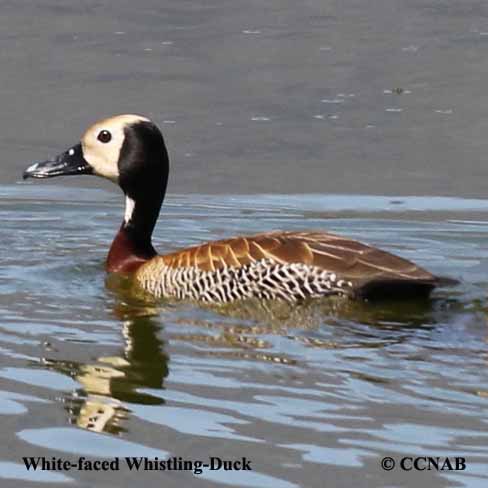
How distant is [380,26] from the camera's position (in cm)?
2000

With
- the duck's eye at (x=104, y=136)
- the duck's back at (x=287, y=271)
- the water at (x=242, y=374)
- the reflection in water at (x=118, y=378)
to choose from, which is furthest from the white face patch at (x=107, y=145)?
the reflection in water at (x=118, y=378)

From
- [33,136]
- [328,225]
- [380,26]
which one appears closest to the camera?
[328,225]

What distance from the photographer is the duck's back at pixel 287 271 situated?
12.0m

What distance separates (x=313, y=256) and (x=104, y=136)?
7.27 ft

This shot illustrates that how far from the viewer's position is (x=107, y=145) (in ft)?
44.6

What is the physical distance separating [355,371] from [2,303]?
2.84 metres

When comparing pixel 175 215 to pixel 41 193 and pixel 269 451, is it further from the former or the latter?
pixel 269 451

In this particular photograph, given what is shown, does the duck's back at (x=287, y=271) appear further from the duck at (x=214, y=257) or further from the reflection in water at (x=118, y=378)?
the reflection in water at (x=118, y=378)

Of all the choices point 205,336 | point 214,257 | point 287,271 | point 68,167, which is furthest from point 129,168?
point 205,336

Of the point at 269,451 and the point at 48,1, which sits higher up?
the point at 48,1

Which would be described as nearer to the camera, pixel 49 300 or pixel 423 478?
pixel 423 478

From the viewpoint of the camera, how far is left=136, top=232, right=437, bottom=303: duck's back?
12.0m

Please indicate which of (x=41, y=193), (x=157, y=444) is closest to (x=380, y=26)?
(x=41, y=193)

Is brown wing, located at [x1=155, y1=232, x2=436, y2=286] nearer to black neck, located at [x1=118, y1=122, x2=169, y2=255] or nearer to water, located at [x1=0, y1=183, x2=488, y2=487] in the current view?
water, located at [x1=0, y1=183, x2=488, y2=487]
